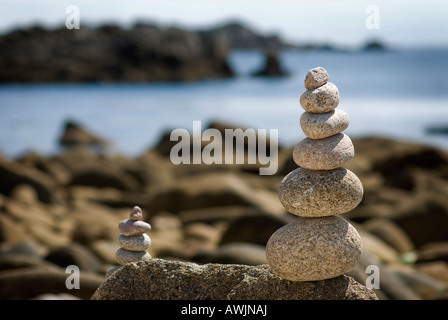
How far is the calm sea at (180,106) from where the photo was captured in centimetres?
2455

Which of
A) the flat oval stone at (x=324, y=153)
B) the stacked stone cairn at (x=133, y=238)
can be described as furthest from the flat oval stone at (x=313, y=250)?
the stacked stone cairn at (x=133, y=238)

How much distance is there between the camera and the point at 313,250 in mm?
3549

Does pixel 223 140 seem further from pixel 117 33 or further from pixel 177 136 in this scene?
pixel 117 33

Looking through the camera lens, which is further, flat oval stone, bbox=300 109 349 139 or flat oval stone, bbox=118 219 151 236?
flat oval stone, bbox=118 219 151 236

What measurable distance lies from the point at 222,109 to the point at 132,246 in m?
29.1

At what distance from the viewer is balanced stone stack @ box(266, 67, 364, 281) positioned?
11.7ft

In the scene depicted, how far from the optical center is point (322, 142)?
11.8 ft
